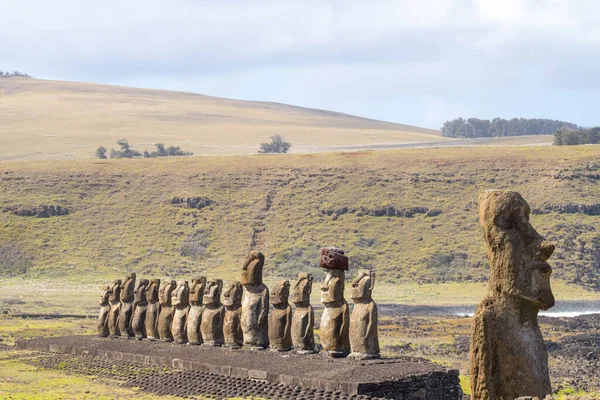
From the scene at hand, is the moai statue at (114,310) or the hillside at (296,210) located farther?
the hillside at (296,210)

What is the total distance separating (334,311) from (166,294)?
7.51 m

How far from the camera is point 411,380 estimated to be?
21.9 meters

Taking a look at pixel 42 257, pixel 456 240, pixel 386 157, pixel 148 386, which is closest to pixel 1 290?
pixel 42 257

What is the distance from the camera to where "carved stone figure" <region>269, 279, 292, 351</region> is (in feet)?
87.2

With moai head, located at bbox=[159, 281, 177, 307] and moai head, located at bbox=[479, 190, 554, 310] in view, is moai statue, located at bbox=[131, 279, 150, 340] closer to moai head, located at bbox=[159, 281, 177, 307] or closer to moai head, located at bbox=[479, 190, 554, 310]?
moai head, located at bbox=[159, 281, 177, 307]

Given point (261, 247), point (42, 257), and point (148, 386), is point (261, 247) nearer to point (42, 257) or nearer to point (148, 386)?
point (42, 257)

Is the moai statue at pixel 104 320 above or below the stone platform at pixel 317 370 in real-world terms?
below

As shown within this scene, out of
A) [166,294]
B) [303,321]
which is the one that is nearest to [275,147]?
[166,294]

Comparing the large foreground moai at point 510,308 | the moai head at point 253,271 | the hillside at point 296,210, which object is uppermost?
the large foreground moai at point 510,308

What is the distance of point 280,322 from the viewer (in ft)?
87.4

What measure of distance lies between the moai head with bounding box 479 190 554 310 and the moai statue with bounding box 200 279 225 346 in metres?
15.5

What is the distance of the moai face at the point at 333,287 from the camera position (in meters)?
25.0

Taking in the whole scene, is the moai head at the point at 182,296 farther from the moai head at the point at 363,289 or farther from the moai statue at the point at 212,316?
the moai head at the point at 363,289

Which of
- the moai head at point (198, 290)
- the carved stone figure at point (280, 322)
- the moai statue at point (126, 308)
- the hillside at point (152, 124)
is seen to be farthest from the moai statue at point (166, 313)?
the hillside at point (152, 124)
